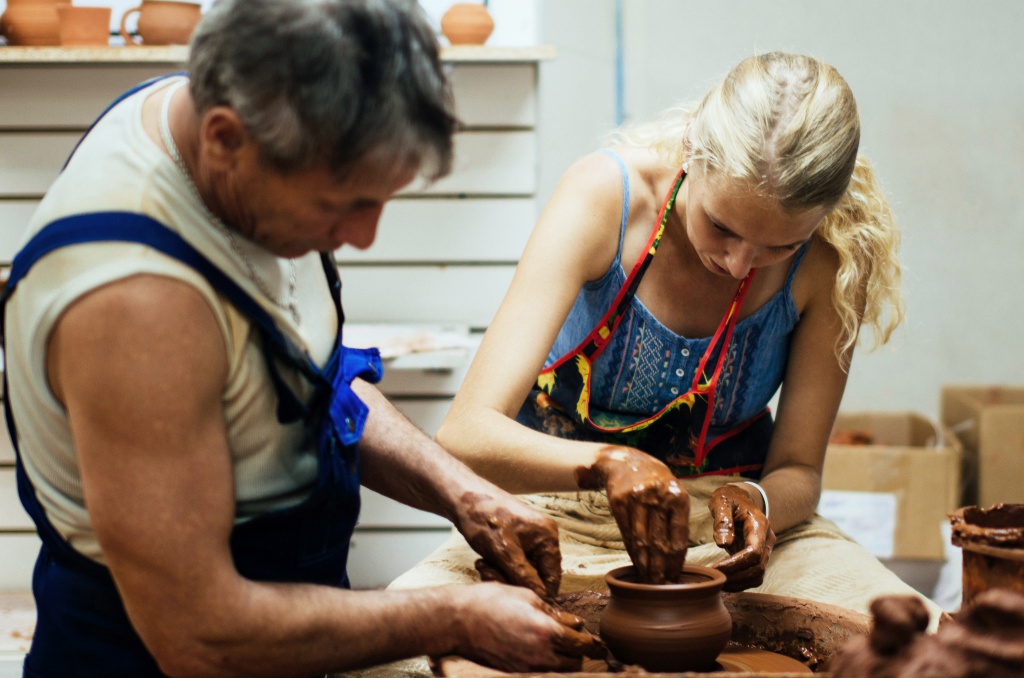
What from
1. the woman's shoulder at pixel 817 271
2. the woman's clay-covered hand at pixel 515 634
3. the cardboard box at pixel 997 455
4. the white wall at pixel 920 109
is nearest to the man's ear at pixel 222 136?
the woman's clay-covered hand at pixel 515 634

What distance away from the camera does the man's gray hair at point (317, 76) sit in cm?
107

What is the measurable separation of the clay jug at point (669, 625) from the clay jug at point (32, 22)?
2.88m

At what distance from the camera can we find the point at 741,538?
1716 millimetres

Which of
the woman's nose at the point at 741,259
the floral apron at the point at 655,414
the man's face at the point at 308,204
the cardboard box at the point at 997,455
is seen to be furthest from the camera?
the cardboard box at the point at 997,455

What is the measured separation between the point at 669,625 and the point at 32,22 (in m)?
3.03

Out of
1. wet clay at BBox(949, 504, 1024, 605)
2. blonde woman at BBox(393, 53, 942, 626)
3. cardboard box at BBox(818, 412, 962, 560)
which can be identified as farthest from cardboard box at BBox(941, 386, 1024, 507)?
wet clay at BBox(949, 504, 1024, 605)

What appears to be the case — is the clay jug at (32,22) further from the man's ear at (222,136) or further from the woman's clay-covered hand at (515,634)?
the woman's clay-covered hand at (515,634)

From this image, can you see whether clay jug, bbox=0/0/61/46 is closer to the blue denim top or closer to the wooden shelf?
the wooden shelf

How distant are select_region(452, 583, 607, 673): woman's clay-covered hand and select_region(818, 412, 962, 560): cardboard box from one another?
101 inches

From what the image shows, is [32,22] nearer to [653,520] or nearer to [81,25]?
[81,25]

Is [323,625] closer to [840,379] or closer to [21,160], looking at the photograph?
[840,379]

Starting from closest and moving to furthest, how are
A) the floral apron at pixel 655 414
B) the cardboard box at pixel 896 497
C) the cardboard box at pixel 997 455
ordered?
the floral apron at pixel 655 414 < the cardboard box at pixel 896 497 < the cardboard box at pixel 997 455

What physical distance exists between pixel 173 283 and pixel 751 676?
0.83 m

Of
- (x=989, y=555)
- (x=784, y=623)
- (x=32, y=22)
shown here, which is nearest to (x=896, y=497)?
(x=784, y=623)
